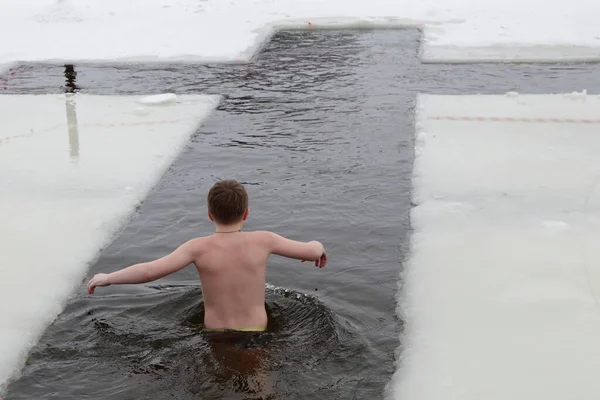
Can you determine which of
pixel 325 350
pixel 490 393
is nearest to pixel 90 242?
Result: pixel 325 350

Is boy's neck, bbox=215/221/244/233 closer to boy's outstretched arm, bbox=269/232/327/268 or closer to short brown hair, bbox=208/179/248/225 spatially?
short brown hair, bbox=208/179/248/225

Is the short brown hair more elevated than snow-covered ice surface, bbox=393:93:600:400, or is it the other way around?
the short brown hair

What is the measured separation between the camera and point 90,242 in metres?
5.64

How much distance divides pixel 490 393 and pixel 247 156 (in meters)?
4.31

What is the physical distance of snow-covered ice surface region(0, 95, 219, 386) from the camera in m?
4.84

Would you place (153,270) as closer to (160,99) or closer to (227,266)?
(227,266)

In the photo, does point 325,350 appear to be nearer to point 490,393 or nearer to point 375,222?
point 490,393

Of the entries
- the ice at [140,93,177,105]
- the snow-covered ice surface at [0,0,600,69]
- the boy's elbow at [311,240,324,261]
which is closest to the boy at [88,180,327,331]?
the boy's elbow at [311,240,324,261]

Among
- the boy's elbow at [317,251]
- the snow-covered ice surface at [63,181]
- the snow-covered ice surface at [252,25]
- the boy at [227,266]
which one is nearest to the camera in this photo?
the boy at [227,266]

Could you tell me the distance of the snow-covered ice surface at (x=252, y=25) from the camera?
12.4 m

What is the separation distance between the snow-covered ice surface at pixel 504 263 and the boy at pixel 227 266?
84 centimetres

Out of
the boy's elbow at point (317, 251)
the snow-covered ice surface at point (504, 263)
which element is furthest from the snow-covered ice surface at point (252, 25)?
the boy's elbow at point (317, 251)

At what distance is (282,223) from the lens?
20.0ft

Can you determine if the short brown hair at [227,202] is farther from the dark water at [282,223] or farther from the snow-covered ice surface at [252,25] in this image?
the snow-covered ice surface at [252,25]
